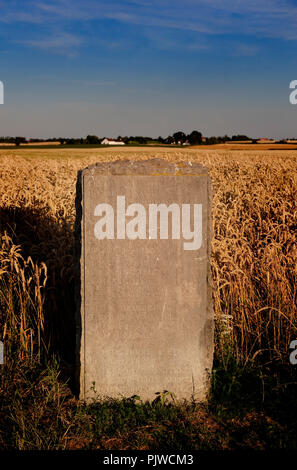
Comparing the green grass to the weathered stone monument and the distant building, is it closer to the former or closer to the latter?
the weathered stone monument

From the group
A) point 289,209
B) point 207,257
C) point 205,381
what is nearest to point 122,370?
point 205,381

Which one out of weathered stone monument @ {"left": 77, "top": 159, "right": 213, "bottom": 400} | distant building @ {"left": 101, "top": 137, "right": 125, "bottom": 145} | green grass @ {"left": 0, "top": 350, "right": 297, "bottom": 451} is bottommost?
green grass @ {"left": 0, "top": 350, "right": 297, "bottom": 451}

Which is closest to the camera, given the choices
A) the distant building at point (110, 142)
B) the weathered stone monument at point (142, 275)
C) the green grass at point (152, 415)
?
the green grass at point (152, 415)

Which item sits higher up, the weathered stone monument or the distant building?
the distant building

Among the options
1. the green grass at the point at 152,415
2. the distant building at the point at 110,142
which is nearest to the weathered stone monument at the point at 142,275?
the green grass at the point at 152,415

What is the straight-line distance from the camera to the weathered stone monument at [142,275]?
3.17 metres

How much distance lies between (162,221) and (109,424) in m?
1.49

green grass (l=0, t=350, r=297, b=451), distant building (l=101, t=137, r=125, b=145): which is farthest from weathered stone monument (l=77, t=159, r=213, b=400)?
distant building (l=101, t=137, r=125, b=145)

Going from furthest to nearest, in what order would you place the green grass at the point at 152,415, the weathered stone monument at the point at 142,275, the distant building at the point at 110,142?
the distant building at the point at 110,142
the weathered stone monument at the point at 142,275
the green grass at the point at 152,415

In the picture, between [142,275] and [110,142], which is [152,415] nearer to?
[142,275]

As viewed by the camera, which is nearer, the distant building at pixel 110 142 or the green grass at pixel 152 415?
the green grass at pixel 152 415

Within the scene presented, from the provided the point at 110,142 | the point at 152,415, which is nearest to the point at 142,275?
the point at 152,415

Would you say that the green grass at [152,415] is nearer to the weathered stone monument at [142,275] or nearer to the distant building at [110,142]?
the weathered stone monument at [142,275]

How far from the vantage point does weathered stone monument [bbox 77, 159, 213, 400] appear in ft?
10.4
